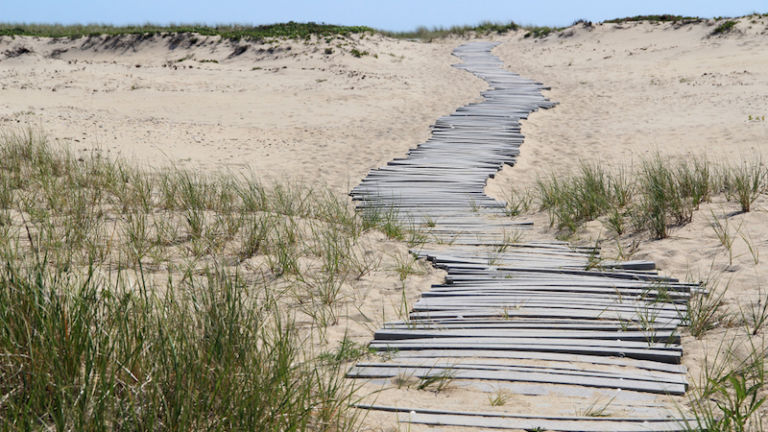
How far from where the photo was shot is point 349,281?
4621 millimetres

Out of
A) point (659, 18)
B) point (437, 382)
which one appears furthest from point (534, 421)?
point (659, 18)

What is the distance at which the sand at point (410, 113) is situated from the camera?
5.12 meters

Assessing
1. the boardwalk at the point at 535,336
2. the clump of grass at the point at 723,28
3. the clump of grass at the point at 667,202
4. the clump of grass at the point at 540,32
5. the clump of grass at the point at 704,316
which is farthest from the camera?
the clump of grass at the point at 540,32

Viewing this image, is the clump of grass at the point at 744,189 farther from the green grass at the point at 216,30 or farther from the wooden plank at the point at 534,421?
the green grass at the point at 216,30

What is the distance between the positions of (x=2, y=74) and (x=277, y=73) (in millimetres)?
6945

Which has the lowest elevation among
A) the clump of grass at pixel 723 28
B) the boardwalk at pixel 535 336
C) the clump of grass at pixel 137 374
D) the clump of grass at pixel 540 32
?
the boardwalk at pixel 535 336

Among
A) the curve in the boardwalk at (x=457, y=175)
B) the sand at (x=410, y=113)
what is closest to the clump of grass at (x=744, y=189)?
the sand at (x=410, y=113)

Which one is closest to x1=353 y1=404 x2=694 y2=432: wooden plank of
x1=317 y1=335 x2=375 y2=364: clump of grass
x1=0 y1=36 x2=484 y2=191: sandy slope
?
x1=317 y1=335 x2=375 y2=364: clump of grass

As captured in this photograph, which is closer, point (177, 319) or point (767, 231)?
point (177, 319)

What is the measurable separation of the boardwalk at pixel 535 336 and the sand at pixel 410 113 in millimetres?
113

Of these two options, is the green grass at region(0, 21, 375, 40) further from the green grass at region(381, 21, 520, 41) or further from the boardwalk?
the boardwalk

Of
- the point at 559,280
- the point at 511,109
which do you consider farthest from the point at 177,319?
the point at 511,109

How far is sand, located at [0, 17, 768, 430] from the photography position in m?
5.12

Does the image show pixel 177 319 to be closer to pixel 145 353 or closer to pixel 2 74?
pixel 145 353
